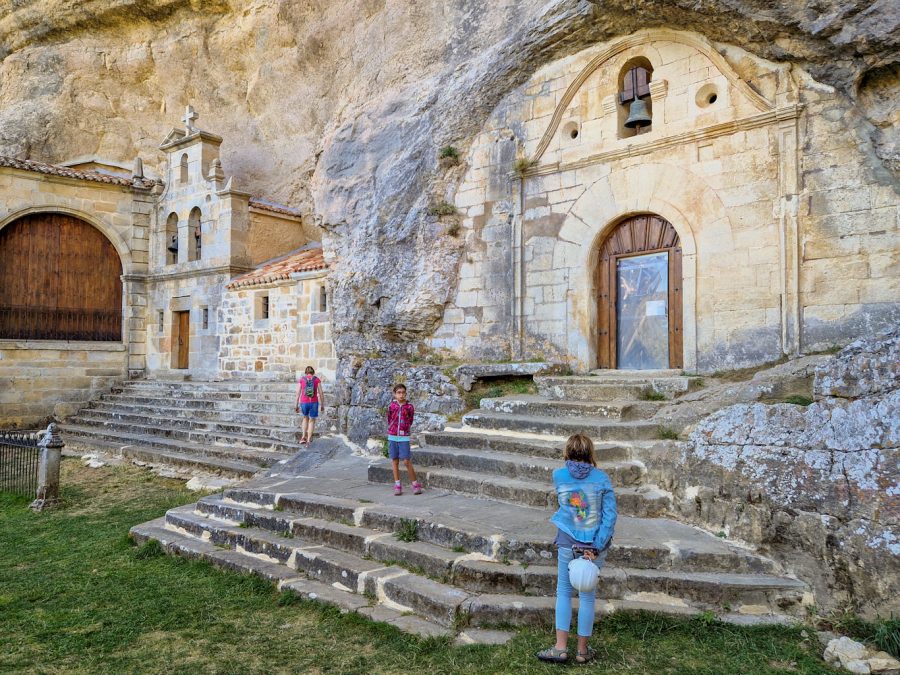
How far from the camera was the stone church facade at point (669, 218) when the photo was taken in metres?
6.44

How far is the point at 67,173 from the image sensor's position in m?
17.2

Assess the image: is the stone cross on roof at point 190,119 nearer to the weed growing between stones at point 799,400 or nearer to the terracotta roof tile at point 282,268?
the terracotta roof tile at point 282,268

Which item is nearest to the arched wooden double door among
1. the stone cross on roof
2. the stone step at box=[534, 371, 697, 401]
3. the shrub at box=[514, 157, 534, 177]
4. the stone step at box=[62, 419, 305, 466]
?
the stone step at box=[534, 371, 697, 401]

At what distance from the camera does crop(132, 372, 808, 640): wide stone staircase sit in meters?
4.28

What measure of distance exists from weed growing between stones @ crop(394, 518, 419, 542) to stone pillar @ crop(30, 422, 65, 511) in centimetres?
594

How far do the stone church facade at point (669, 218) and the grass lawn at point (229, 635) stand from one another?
373 centimetres

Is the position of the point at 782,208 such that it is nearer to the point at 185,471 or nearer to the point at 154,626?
the point at 154,626

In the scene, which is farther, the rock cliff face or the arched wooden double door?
the arched wooden double door

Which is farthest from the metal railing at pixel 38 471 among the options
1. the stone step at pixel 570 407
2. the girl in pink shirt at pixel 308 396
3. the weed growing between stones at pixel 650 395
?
the weed growing between stones at pixel 650 395

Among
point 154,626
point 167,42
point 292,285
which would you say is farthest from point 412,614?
point 167,42

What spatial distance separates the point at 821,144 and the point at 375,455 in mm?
6359

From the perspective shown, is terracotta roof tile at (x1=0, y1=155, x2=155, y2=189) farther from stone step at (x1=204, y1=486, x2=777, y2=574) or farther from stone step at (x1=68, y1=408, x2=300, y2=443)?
stone step at (x1=204, y1=486, x2=777, y2=574)

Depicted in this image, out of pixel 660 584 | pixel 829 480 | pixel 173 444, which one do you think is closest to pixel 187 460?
pixel 173 444

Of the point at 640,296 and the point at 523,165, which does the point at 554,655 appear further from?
the point at 523,165
